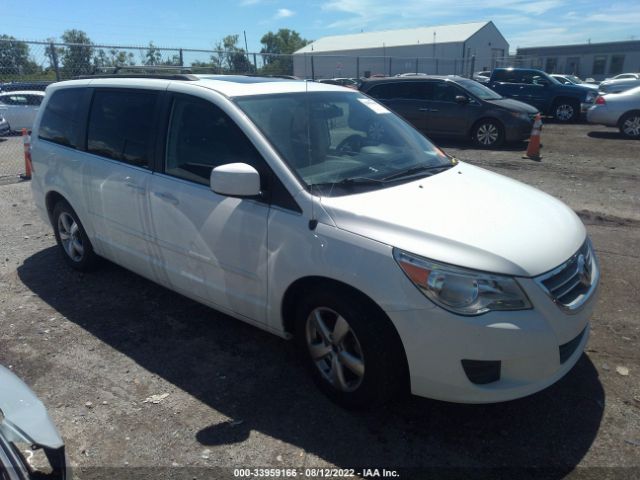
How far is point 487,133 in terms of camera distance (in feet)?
42.2

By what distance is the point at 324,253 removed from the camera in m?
2.81

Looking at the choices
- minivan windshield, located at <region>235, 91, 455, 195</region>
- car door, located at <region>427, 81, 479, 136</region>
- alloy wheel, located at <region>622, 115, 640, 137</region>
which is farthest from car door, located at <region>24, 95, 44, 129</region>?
alloy wheel, located at <region>622, 115, 640, 137</region>

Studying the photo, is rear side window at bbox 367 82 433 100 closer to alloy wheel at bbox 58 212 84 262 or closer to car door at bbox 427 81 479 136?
car door at bbox 427 81 479 136

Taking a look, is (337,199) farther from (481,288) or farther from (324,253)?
(481,288)

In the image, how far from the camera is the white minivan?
2541 mm

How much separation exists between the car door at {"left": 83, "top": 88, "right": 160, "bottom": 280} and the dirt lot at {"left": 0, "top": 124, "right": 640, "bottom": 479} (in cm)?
55

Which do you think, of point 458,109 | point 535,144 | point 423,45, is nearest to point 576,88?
point 458,109

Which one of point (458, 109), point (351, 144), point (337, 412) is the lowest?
point (337, 412)

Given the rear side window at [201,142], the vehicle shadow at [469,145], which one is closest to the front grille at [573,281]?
the rear side window at [201,142]

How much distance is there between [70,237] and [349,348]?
3.39 m

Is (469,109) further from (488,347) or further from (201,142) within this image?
(488,347)

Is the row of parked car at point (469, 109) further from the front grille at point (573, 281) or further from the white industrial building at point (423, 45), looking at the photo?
the white industrial building at point (423, 45)

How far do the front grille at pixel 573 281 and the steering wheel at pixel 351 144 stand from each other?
5.13 feet

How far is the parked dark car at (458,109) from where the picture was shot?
1259 centimetres
